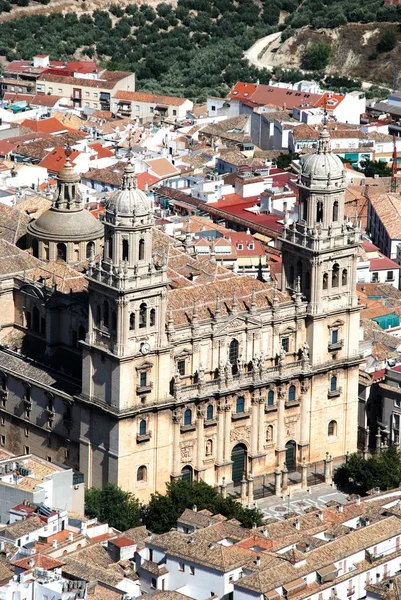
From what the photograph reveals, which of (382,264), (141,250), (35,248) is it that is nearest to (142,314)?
(141,250)

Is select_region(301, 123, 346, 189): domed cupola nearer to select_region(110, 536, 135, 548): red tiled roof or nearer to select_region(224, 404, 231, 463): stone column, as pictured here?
select_region(224, 404, 231, 463): stone column

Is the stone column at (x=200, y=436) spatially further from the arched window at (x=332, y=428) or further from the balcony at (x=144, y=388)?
the arched window at (x=332, y=428)

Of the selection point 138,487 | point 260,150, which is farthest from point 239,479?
point 260,150

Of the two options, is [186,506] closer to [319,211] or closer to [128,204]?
[128,204]

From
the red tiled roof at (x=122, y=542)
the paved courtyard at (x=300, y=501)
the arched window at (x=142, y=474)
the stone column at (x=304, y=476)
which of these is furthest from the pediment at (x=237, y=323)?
the red tiled roof at (x=122, y=542)

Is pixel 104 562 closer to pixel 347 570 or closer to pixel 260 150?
pixel 347 570
